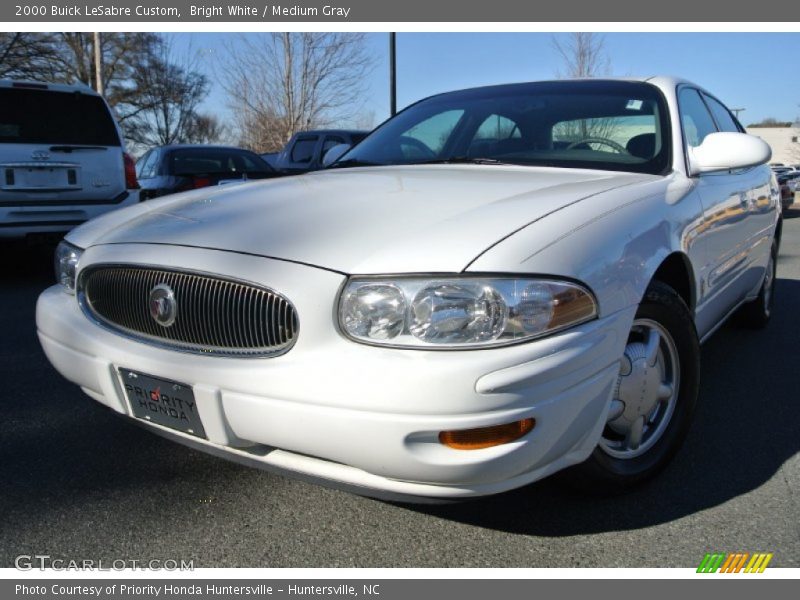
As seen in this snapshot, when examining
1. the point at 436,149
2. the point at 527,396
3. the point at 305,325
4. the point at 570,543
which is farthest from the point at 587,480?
the point at 436,149

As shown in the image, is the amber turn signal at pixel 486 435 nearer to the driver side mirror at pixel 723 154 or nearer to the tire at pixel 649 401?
the tire at pixel 649 401

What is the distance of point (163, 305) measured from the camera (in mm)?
2094

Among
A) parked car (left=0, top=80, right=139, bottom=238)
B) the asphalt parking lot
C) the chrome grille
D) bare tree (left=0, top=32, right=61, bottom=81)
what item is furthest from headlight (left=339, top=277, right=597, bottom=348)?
bare tree (left=0, top=32, right=61, bottom=81)

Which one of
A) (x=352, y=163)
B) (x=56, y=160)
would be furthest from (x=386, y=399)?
(x=56, y=160)

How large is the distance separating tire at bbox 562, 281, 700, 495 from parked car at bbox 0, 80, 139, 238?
5540mm

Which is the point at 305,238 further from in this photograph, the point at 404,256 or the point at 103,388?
the point at 103,388

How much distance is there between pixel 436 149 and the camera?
→ 3426 millimetres

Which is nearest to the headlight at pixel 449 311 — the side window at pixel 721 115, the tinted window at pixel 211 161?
the side window at pixel 721 115

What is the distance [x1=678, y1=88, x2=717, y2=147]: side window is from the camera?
3217 millimetres

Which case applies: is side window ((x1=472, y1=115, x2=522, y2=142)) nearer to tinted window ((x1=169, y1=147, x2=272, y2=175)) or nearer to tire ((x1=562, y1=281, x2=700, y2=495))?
tire ((x1=562, y1=281, x2=700, y2=495))

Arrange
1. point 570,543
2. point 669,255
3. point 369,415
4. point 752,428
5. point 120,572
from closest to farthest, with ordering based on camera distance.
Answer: point 369,415 < point 120,572 < point 570,543 < point 669,255 < point 752,428

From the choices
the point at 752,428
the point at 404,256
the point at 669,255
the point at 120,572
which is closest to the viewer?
the point at 404,256

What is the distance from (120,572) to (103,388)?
572mm

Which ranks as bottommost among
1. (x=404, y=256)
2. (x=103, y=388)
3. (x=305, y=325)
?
(x=103, y=388)
